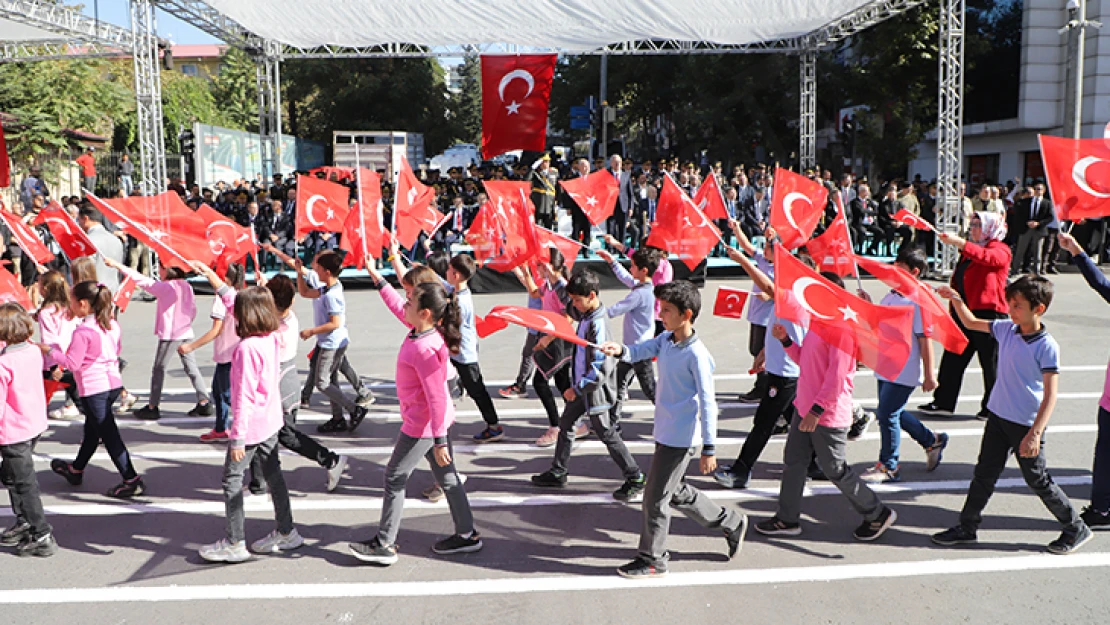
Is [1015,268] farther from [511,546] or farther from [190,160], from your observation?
[190,160]

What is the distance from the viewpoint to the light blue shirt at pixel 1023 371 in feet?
17.3

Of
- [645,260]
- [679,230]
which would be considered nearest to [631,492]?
[645,260]

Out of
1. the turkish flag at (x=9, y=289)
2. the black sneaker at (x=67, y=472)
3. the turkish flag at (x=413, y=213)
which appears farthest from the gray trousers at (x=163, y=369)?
the turkish flag at (x=413, y=213)

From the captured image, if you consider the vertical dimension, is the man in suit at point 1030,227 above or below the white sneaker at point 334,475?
above

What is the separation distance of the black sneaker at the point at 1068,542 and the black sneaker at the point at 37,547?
20.0 ft

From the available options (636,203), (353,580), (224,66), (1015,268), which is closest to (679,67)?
(636,203)

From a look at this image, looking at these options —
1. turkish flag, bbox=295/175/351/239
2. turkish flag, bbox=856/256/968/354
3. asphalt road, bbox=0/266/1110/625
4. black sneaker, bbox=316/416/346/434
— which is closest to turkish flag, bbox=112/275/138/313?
asphalt road, bbox=0/266/1110/625

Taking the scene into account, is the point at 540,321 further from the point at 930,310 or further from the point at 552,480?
the point at 930,310

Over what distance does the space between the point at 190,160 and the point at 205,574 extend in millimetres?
25985

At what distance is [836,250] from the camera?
762cm

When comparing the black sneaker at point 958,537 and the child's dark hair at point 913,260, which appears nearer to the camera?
the black sneaker at point 958,537

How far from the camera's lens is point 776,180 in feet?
30.6

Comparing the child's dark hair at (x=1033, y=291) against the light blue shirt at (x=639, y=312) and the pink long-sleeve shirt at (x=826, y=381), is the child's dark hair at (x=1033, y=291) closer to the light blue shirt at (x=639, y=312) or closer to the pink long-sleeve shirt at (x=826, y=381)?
the pink long-sleeve shirt at (x=826, y=381)

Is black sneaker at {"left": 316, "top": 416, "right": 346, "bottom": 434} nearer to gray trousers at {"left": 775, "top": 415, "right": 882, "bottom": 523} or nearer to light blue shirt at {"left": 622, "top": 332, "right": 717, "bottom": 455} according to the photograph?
light blue shirt at {"left": 622, "top": 332, "right": 717, "bottom": 455}
